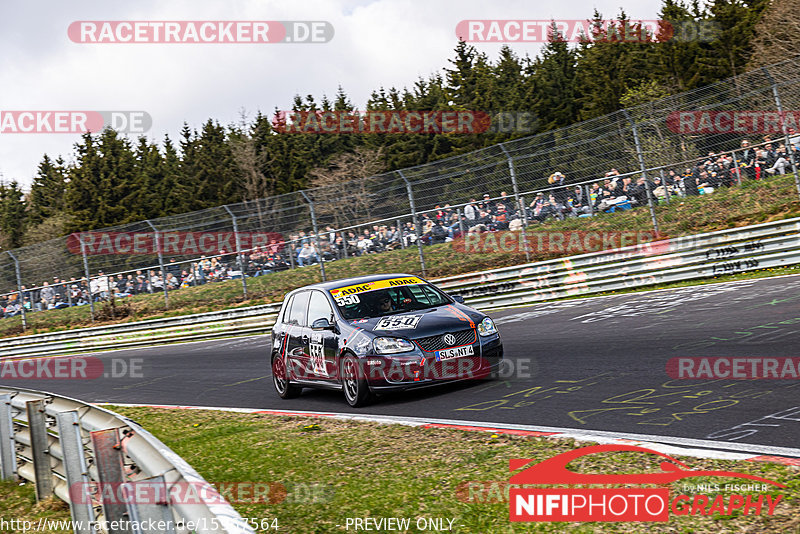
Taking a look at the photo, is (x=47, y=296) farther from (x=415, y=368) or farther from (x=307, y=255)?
(x=415, y=368)

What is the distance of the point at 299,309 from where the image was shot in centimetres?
1053

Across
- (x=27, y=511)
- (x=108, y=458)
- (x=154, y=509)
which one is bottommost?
(x=27, y=511)

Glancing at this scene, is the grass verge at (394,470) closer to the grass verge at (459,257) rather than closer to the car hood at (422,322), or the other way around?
the car hood at (422,322)

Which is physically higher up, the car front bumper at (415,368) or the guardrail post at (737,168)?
the guardrail post at (737,168)

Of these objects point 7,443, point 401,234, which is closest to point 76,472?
point 7,443

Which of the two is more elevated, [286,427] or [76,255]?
[76,255]

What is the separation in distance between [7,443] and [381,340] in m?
3.83

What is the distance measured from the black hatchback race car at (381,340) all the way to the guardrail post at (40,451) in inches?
135

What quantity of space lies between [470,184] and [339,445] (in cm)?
1192

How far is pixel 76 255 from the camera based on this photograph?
26000mm

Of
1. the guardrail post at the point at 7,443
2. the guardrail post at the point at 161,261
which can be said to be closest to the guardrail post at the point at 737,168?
the guardrail post at the point at 7,443

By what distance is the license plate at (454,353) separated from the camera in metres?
8.60

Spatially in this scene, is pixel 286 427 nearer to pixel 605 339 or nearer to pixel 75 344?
pixel 605 339

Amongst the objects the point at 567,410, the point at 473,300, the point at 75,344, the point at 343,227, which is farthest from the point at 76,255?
the point at 567,410
